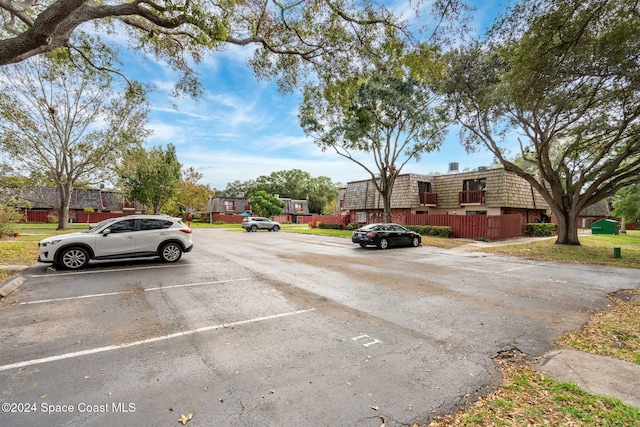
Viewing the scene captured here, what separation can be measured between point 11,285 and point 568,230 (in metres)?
25.1

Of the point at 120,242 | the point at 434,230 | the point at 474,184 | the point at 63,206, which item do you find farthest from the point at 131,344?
the point at 63,206

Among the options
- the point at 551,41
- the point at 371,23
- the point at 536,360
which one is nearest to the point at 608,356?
the point at 536,360

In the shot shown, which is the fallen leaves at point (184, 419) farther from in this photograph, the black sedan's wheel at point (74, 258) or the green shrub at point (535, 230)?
the green shrub at point (535, 230)

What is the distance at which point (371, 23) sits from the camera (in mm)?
8961

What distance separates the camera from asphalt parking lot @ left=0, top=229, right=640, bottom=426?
288cm

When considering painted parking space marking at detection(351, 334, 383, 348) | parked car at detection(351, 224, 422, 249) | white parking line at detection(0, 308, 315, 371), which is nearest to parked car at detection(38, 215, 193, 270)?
white parking line at detection(0, 308, 315, 371)

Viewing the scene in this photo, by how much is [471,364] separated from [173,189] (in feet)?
119

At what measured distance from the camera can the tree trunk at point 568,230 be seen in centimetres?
1814

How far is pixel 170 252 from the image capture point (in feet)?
35.4

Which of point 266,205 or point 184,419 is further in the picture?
point 266,205

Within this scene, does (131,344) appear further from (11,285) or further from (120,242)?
(120,242)

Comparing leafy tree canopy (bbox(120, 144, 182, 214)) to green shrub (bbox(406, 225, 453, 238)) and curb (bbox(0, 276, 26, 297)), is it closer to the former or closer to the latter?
curb (bbox(0, 276, 26, 297))

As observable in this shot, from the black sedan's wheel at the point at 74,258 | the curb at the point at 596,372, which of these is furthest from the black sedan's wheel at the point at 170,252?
the curb at the point at 596,372

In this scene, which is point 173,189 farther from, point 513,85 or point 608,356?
point 608,356
